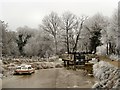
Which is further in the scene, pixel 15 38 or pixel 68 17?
pixel 15 38

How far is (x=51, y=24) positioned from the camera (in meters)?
61.9

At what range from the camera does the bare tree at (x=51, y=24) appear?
61.7 m

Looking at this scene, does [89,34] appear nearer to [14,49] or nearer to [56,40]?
[56,40]

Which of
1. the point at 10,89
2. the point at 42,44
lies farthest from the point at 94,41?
the point at 10,89

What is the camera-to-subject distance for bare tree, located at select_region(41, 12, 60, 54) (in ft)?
202

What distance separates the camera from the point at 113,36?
157 ft

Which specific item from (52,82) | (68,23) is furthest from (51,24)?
(52,82)

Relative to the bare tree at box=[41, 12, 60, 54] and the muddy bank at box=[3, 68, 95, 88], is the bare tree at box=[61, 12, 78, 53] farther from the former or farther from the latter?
the muddy bank at box=[3, 68, 95, 88]

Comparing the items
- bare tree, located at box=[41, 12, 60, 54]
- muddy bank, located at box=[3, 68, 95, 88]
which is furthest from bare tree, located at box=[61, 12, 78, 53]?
muddy bank, located at box=[3, 68, 95, 88]

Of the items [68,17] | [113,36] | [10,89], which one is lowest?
[10,89]

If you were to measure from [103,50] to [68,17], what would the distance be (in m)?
10.5

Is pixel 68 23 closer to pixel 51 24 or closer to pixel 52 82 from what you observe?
pixel 51 24

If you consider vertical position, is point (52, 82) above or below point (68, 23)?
below

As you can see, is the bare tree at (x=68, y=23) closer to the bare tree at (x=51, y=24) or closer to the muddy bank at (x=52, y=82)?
the bare tree at (x=51, y=24)
